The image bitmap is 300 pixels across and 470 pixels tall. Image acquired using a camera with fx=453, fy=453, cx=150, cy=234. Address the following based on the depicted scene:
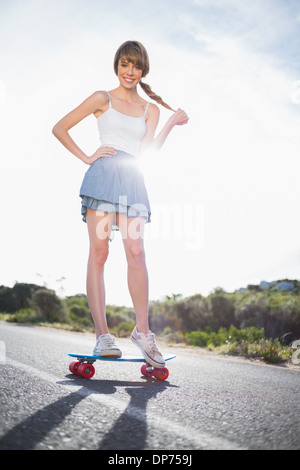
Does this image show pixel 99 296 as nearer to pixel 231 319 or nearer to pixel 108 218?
pixel 108 218

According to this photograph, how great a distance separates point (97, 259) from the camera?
356 centimetres

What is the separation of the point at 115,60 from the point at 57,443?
312 centimetres

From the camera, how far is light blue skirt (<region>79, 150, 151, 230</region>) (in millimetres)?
3510

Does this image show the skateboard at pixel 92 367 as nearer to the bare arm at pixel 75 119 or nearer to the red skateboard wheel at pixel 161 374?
the red skateboard wheel at pixel 161 374

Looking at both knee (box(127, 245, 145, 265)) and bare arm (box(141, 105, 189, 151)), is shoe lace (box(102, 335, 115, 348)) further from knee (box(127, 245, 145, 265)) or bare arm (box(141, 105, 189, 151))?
bare arm (box(141, 105, 189, 151))

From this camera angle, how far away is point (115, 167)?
3.61m

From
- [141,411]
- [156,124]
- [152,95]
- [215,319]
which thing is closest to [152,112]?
[156,124]

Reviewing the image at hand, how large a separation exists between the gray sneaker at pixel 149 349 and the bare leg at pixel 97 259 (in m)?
0.33

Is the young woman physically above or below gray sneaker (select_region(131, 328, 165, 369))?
above

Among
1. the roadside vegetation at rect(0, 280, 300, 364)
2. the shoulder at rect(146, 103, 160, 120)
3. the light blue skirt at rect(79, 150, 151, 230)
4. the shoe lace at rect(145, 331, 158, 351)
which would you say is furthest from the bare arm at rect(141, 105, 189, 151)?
the roadside vegetation at rect(0, 280, 300, 364)

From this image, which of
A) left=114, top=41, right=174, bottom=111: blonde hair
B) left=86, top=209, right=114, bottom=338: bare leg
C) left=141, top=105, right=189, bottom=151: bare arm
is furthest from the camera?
left=141, top=105, right=189, bottom=151: bare arm

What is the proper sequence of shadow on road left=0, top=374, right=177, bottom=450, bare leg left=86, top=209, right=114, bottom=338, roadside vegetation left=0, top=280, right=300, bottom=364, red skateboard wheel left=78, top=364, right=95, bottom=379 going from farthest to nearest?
roadside vegetation left=0, top=280, right=300, bottom=364 < bare leg left=86, top=209, right=114, bottom=338 < red skateboard wheel left=78, top=364, right=95, bottom=379 < shadow on road left=0, top=374, right=177, bottom=450

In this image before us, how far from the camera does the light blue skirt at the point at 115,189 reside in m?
3.51

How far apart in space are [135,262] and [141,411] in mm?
1541
